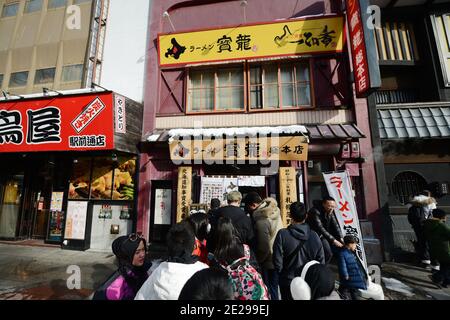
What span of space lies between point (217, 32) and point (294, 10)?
3.33 m

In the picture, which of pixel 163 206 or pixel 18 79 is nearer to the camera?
pixel 163 206

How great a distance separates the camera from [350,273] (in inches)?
163

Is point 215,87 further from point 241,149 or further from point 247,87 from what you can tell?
point 241,149

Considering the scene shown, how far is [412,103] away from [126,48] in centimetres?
1251

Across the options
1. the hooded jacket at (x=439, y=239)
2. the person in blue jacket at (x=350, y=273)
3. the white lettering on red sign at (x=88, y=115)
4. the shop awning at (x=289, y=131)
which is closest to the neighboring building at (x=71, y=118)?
the white lettering on red sign at (x=88, y=115)

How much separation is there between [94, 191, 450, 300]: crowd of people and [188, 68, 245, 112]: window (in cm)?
500

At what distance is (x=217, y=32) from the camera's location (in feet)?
30.1


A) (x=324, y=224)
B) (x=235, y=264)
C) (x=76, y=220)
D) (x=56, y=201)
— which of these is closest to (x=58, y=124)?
(x=56, y=201)

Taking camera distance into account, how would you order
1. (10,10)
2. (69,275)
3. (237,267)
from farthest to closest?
1. (10,10)
2. (69,275)
3. (237,267)

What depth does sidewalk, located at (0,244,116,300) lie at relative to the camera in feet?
17.7

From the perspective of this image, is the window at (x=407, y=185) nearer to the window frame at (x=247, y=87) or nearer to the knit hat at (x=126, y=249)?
the window frame at (x=247, y=87)

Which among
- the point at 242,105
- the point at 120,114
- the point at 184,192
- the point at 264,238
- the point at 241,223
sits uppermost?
the point at 242,105
